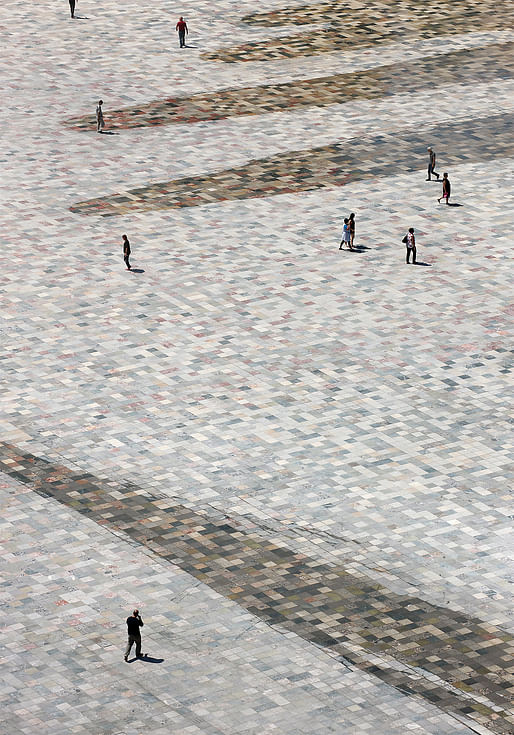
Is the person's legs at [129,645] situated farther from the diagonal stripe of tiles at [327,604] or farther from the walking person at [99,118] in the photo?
the walking person at [99,118]

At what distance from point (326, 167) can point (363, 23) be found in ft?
56.6

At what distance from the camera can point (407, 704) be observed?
3800cm

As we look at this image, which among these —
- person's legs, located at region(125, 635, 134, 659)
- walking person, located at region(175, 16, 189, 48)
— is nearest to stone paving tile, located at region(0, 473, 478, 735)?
person's legs, located at region(125, 635, 134, 659)

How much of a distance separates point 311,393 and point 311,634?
11.5m

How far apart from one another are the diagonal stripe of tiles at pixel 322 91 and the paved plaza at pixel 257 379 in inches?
6.3

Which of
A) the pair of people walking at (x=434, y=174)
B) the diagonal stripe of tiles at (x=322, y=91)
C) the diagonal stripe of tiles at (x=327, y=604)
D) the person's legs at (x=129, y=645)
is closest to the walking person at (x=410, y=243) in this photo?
the pair of people walking at (x=434, y=174)

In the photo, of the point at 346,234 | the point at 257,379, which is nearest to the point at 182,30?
the point at 346,234

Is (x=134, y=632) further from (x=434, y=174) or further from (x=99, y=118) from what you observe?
(x=99, y=118)

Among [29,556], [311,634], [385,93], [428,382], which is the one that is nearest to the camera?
[311,634]

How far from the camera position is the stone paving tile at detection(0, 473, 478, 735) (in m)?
37.5

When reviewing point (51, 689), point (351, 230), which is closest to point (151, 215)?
point (351, 230)

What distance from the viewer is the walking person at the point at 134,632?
38.7 m

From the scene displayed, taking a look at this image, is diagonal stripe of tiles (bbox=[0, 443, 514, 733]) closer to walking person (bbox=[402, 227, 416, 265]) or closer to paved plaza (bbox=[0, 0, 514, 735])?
paved plaza (bbox=[0, 0, 514, 735])

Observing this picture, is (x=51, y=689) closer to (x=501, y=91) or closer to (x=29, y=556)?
(x=29, y=556)
